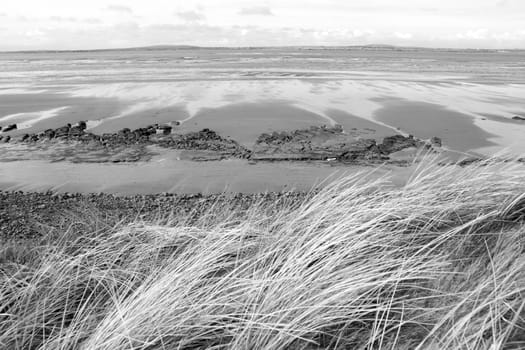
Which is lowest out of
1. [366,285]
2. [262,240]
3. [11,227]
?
[11,227]

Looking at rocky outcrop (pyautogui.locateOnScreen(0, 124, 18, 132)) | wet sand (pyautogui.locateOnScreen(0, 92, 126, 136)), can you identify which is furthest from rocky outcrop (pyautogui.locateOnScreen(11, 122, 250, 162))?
wet sand (pyautogui.locateOnScreen(0, 92, 126, 136))

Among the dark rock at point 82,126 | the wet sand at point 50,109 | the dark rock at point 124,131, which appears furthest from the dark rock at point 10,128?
the dark rock at point 124,131

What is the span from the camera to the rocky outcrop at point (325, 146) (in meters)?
9.74

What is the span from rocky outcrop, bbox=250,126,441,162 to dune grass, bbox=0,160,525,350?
5959 mm

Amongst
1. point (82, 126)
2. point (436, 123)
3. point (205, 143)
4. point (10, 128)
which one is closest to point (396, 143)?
point (436, 123)

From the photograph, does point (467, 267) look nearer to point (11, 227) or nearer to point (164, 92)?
point (11, 227)

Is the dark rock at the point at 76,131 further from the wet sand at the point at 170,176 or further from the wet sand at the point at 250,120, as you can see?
the wet sand at the point at 250,120

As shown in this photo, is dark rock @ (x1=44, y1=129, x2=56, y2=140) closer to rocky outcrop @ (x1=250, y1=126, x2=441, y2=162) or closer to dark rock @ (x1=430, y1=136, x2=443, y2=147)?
rocky outcrop @ (x1=250, y1=126, x2=441, y2=162)

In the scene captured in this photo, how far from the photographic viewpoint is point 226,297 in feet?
8.67

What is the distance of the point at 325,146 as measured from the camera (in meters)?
10.5

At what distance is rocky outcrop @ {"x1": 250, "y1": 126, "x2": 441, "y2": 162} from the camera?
9.74 metres

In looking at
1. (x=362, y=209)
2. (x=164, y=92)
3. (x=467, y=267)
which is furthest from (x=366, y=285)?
(x=164, y=92)

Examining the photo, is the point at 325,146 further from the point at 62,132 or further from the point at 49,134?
the point at 49,134

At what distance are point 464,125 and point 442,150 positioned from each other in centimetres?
340
